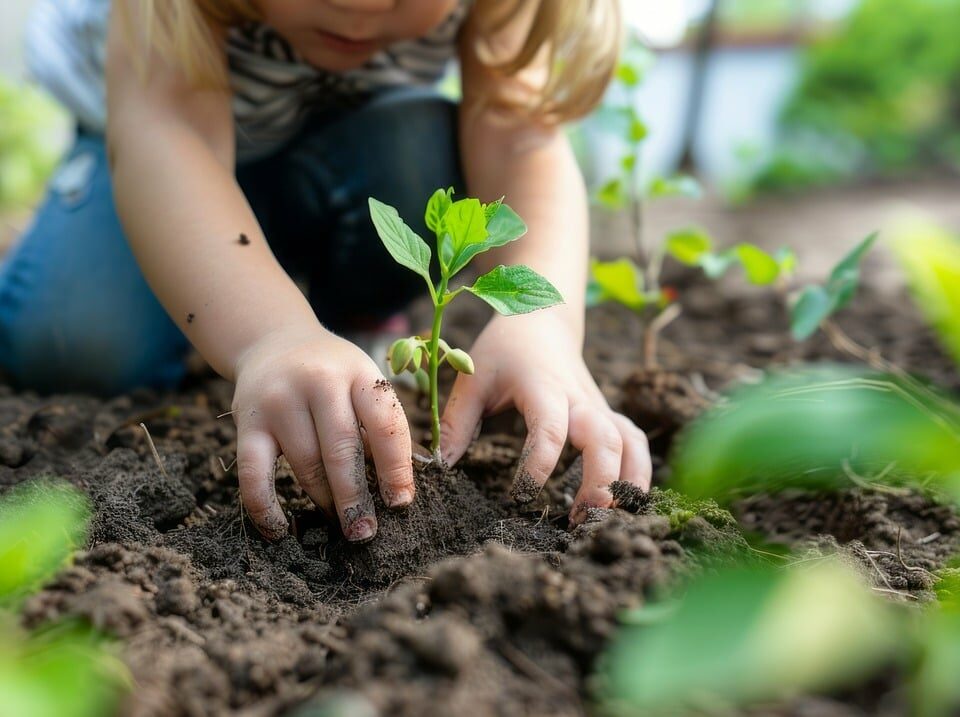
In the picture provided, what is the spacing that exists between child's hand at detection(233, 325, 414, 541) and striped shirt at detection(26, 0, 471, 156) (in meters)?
0.82

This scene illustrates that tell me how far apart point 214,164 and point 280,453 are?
0.49m

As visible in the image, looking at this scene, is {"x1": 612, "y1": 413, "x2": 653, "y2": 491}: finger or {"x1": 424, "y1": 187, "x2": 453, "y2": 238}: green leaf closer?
{"x1": 424, "y1": 187, "x2": 453, "y2": 238}: green leaf

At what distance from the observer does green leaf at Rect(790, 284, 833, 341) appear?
4.17 ft

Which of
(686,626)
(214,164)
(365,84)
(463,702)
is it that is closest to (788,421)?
(686,626)

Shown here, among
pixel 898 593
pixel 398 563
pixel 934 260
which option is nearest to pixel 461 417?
pixel 398 563

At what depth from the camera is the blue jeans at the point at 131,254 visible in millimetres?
1661

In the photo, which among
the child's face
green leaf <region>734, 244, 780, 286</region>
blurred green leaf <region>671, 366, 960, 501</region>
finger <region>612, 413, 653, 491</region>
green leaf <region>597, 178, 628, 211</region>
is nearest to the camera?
blurred green leaf <region>671, 366, 960, 501</region>

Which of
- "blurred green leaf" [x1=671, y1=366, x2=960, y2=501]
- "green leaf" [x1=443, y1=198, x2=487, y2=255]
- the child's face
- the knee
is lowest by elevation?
the knee

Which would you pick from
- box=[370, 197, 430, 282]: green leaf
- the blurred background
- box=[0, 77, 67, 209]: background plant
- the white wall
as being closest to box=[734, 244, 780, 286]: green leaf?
box=[370, 197, 430, 282]: green leaf

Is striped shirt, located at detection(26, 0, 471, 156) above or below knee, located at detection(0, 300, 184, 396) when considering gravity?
above

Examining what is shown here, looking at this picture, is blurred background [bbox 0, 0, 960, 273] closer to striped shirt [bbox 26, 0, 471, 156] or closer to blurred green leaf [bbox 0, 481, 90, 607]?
striped shirt [bbox 26, 0, 471, 156]

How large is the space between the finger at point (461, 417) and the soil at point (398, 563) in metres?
0.04

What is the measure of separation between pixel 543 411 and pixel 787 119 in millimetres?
4764

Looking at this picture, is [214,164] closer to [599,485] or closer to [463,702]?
[599,485]
